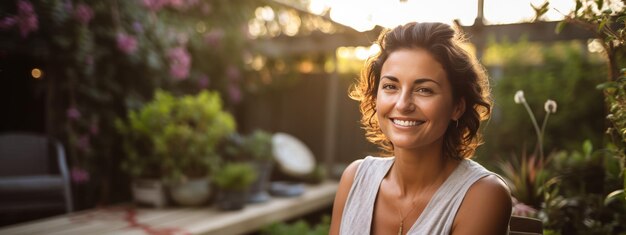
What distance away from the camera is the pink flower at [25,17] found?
11.5ft

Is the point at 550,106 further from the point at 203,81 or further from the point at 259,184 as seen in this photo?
the point at 203,81

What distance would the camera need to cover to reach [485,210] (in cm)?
139

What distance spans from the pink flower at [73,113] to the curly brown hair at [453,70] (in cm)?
352

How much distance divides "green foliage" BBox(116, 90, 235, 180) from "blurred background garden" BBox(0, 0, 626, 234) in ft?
0.04

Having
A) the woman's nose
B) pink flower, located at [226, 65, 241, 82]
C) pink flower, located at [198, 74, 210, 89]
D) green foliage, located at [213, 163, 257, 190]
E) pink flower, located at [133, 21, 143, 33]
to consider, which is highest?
pink flower, located at [133, 21, 143, 33]

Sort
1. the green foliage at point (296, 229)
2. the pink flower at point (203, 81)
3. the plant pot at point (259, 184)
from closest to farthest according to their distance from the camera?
the green foliage at point (296, 229), the plant pot at point (259, 184), the pink flower at point (203, 81)

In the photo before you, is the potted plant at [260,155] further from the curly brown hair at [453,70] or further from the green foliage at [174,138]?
the curly brown hair at [453,70]

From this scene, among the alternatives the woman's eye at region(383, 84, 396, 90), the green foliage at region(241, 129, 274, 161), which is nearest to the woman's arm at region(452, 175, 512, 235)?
the woman's eye at region(383, 84, 396, 90)

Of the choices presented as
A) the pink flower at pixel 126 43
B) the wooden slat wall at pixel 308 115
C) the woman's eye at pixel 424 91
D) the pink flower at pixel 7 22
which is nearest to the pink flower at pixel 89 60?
the pink flower at pixel 126 43

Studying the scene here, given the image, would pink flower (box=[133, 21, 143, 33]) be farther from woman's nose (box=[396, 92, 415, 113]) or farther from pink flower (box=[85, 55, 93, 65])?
woman's nose (box=[396, 92, 415, 113])

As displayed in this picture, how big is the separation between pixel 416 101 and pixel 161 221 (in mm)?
2727

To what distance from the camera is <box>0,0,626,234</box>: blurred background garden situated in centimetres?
212

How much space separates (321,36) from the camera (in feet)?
21.3

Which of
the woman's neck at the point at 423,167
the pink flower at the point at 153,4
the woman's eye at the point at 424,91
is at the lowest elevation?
the woman's neck at the point at 423,167
